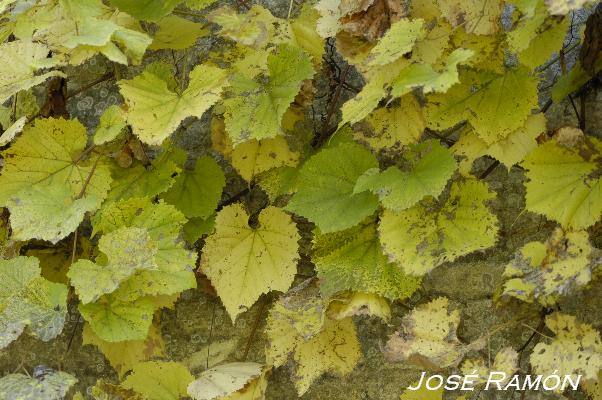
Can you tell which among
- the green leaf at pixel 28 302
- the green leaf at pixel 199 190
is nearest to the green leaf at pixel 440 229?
the green leaf at pixel 199 190

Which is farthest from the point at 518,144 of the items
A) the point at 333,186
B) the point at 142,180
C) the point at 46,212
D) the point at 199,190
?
the point at 46,212

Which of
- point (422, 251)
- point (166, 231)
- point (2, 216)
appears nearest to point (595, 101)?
point (422, 251)

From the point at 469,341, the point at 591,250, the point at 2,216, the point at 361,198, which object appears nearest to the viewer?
the point at 591,250

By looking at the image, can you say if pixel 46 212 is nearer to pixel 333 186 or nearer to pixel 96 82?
pixel 96 82

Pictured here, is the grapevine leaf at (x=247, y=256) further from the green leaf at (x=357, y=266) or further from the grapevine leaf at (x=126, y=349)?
the grapevine leaf at (x=126, y=349)

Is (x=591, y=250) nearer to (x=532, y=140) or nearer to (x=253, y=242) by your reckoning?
(x=532, y=140)

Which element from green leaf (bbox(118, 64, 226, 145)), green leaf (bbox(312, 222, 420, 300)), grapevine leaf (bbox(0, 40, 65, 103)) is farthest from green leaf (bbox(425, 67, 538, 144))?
grapevine leaf (bbox(0, 40, 65, 103))

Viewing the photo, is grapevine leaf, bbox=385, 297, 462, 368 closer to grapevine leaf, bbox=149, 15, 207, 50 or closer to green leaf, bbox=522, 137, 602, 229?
green leaf, bbox=522, 137, 602, 229
